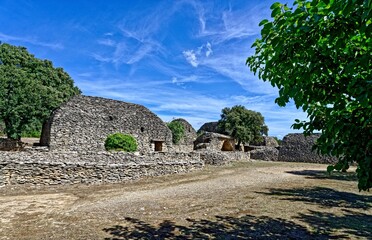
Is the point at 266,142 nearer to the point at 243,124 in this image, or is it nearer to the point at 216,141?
the point at 243,124

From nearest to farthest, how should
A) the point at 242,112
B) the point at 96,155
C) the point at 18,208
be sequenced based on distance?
1. the point at 18,208
2. the point at 96,155
3. the point at 242,112

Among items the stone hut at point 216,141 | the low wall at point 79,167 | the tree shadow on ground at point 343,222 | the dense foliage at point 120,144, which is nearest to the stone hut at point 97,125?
the dense foliage at point 120,144

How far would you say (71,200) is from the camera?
8391 mm

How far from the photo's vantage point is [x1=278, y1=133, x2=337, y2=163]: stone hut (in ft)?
110

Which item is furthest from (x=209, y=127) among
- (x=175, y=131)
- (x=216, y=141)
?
(x=216, y=141)

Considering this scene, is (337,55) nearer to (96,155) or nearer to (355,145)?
(355,145)

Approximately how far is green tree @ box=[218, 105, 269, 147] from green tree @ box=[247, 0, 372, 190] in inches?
1544

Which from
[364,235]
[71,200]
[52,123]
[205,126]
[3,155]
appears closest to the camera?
[364,235]

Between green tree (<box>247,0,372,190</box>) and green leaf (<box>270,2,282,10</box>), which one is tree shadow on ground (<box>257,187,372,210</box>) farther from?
green leaf (<box>270,2,282,10</box>)

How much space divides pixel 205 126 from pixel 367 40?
186 ft

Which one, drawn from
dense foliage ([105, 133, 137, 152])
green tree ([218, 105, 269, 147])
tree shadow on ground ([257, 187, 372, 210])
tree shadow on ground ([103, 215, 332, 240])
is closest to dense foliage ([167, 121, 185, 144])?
green tree ([218, 105, 269, 147])

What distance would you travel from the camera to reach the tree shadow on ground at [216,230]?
5.11 m

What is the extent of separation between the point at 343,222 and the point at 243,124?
123 feet

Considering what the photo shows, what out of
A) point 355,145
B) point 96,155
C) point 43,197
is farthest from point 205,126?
point 355,145
